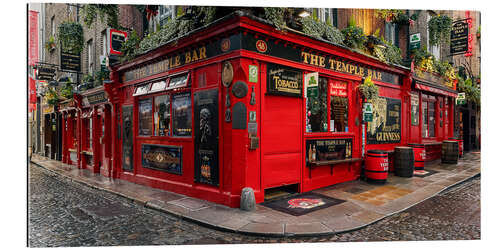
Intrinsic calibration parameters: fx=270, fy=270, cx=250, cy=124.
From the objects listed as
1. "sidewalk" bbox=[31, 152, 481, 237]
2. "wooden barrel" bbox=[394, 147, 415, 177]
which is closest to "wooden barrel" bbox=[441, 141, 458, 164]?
"sidewalk" bbox=[31, 152, 481, 237]

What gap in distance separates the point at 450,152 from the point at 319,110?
8.89m

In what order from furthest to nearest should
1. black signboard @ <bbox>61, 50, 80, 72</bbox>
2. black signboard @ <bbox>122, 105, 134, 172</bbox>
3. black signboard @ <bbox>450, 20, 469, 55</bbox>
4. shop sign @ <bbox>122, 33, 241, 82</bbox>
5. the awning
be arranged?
black signboard @ <bbox>61, 50, 80, 72</bbox> < the awning < black signboard @ <bbox>450, 20, 469, 55</bbox> < black signboard @ <bbox>122, 105, 134, 172</bbox> < shop sign @ <bbox>122, 33, 241, 82</bbox>

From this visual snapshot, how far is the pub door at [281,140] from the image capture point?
689cm

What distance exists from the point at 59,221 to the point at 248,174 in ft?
13.9

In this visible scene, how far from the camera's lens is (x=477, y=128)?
18797 mm

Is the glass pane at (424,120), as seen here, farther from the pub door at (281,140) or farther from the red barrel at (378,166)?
the pub door at (281,140)

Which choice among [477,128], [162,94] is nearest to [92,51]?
[162,94]

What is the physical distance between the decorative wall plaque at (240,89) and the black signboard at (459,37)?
34.1ft

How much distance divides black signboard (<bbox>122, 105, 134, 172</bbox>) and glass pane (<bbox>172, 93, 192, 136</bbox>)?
2.57 metres

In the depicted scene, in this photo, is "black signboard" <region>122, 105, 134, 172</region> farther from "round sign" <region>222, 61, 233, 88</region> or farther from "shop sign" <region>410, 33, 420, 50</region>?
"shop sign" <region>410, 33, 420, 50</region>

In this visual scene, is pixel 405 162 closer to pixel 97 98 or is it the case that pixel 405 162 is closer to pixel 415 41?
pixel 415 41

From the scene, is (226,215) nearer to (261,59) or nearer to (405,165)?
(261,59)

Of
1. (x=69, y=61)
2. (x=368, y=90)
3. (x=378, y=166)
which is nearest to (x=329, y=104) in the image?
(x=368, y=90)

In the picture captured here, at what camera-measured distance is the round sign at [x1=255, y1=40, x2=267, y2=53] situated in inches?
260
